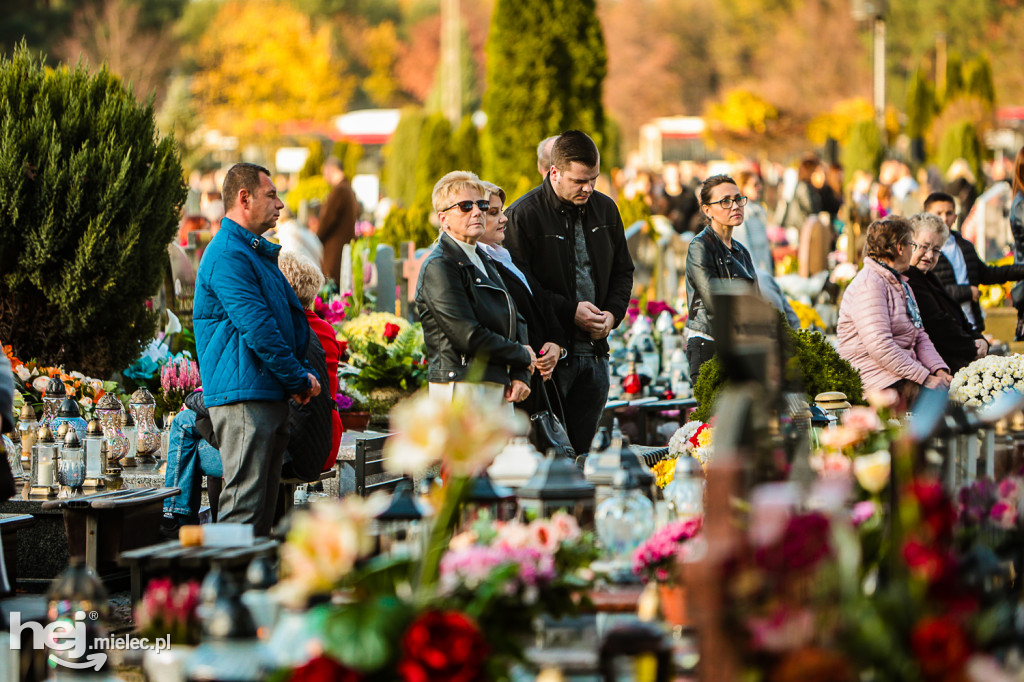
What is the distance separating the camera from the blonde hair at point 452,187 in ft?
18.4

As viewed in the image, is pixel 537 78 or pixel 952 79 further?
pixel 952 79

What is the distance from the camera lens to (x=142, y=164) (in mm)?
8016

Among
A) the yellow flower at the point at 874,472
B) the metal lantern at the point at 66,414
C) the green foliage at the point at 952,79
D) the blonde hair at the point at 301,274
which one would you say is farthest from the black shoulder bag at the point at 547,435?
the green foliage at the point at 952,79

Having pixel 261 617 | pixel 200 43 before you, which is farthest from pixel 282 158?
pixel 261 617

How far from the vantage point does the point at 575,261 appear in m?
6.39

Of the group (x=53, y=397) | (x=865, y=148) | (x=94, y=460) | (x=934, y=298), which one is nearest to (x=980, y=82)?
(x=865, y=148)

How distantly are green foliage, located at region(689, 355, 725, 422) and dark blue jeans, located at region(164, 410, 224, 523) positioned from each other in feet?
7.23

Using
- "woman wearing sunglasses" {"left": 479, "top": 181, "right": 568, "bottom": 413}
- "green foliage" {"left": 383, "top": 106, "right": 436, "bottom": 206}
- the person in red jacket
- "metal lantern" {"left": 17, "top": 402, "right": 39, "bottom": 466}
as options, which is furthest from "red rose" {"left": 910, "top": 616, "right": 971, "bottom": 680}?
"green foliage" {"left": 383, "top": 106, "right": 436, "bottom": 206}

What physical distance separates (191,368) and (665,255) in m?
7.35

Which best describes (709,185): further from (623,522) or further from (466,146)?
(466,146)

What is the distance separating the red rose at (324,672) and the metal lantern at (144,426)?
4872 mm

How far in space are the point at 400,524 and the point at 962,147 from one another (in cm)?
2750

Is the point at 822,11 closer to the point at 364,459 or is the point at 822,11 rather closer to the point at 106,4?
the point at 106,4

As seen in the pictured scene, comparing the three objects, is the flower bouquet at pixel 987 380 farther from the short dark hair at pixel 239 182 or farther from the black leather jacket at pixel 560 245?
the short dark hair at pixel 239 182
